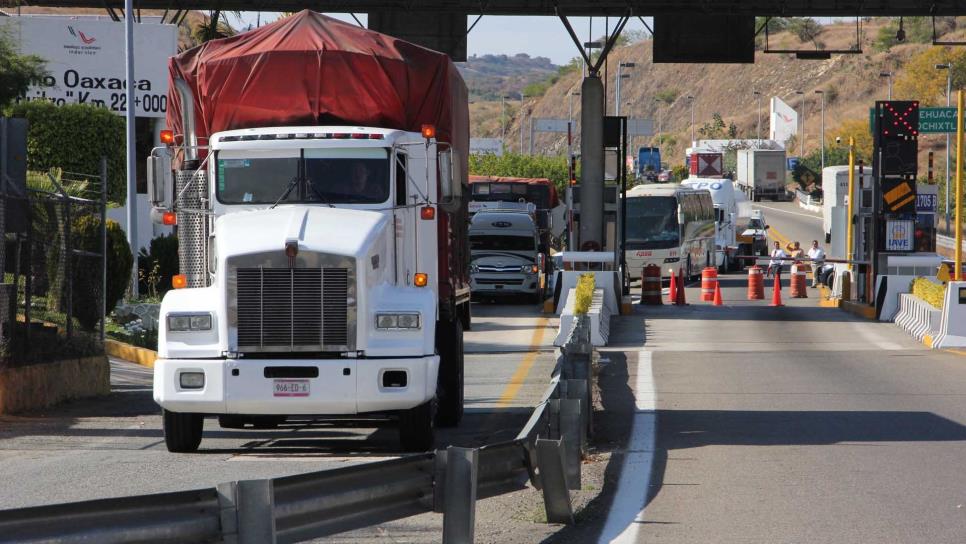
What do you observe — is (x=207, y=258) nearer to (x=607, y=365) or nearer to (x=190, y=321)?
(x=190, y=321)

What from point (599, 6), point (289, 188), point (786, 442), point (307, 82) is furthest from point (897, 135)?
point (289, 188)

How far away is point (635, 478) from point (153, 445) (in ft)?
15.5

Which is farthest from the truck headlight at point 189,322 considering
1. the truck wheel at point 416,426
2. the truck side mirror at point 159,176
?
the truck wheel at point 416,426

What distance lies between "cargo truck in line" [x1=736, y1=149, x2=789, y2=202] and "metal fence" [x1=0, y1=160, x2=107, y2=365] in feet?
261

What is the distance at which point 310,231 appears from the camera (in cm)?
1212

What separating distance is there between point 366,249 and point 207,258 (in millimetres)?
1621

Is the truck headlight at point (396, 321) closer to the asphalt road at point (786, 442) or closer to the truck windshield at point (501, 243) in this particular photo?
the asphalt road at point (786, 442)

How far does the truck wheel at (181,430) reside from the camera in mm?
12648

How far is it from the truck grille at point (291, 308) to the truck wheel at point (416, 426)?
Result: 36.7 inches

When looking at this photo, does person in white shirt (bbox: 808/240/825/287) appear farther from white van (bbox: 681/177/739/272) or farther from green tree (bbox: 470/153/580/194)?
green tree (bbox: 470/153/580/194)

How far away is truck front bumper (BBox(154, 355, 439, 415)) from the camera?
11.9 meters

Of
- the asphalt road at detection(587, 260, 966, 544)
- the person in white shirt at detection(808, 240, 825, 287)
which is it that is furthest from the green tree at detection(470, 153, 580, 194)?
the asphalt road at detection(587, 260, 966, 544)

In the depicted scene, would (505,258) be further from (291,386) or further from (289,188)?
(291,386)

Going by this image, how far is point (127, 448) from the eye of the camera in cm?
1341
